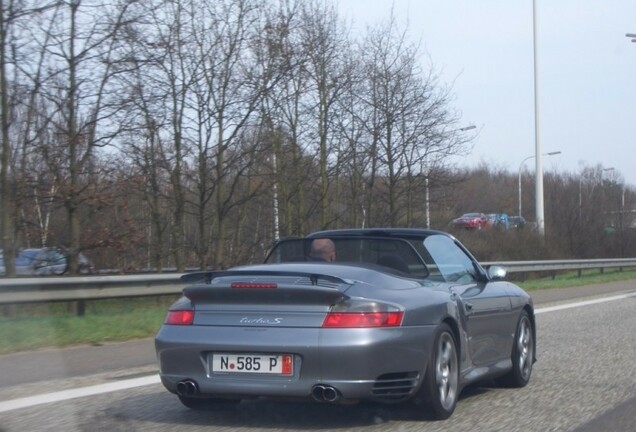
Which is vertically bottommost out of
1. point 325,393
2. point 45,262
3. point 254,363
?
point 325,393

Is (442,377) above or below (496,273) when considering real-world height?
below

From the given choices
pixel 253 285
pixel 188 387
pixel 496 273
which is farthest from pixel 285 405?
pixel 496 273

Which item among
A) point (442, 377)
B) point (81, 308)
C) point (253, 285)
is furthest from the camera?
point (81, 308)

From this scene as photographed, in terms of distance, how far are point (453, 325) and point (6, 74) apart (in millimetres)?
10803

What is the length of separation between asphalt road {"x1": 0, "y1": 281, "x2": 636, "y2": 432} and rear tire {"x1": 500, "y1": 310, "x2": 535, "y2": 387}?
0.11 meters

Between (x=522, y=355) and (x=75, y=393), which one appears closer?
(x=75, y=393)

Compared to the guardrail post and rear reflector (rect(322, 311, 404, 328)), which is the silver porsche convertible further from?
the guardrail post

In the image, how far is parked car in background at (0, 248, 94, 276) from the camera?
1708 centimetres

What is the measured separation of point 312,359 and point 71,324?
716cm

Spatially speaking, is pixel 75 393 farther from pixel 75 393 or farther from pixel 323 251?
pixel 323 251

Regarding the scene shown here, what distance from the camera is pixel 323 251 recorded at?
Result: 7.80m

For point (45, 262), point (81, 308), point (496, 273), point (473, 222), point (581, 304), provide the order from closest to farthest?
point (496, 273)
point (81, 308)
point (45, 262)
point (581, 304)
point (473, 222)

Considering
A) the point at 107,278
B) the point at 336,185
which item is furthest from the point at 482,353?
the point at 336,185

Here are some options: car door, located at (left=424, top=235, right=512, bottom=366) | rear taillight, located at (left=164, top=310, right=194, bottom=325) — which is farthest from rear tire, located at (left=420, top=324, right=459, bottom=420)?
rear taillight, located at (left=164, top=310, right=194, bottom=325)
